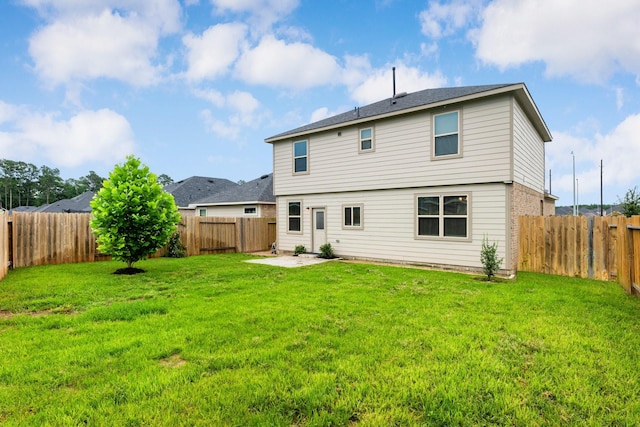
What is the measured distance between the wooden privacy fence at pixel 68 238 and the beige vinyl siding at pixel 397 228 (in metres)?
3.16

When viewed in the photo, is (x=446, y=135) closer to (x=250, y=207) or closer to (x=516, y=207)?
(x=516, y=207)

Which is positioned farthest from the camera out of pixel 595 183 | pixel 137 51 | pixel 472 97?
pixel 595 183

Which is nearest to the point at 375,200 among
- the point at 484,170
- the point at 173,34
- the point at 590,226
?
the point at 484,170

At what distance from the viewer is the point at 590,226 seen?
830cm

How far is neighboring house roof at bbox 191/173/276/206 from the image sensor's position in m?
20.2

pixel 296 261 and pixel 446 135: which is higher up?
pixel 446 135

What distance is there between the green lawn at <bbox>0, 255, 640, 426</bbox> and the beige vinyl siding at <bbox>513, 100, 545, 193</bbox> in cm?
424

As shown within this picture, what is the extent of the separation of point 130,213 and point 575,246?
1271 centimetres

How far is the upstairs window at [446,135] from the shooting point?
9.67 meters

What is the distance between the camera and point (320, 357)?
3398 millimetres

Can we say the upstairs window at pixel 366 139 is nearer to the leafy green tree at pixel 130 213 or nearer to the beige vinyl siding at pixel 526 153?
the beige vinyl siding at pixel 526 153

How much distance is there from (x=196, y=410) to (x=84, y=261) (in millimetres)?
12046

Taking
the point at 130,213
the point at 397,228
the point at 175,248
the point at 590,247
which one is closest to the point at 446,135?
the point at 397,228

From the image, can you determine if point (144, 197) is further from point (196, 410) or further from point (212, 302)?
point (196, 410)
